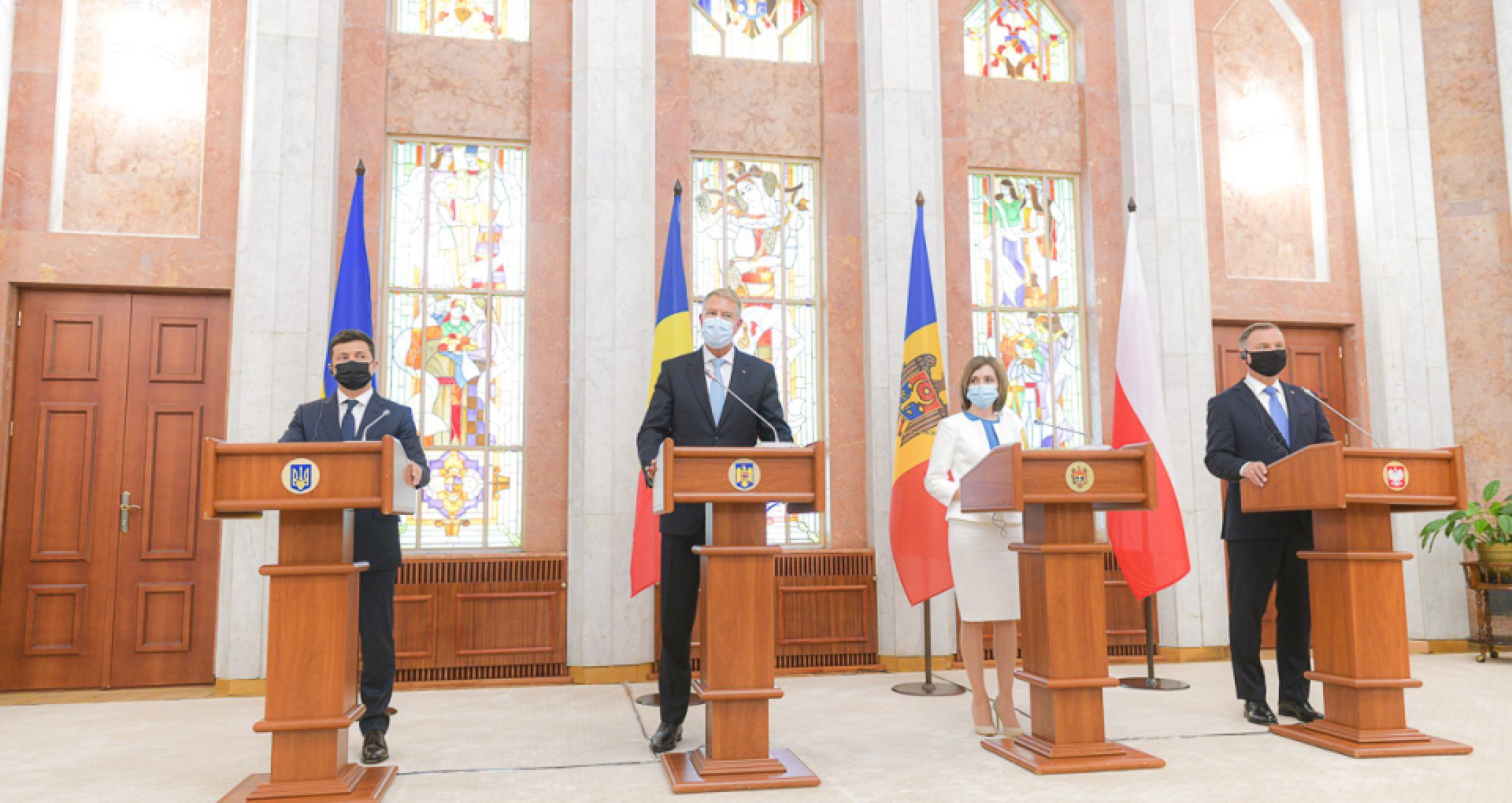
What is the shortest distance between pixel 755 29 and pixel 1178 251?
3204 millimetres

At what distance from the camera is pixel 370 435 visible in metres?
3.98

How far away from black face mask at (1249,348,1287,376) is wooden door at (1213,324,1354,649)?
291 cm

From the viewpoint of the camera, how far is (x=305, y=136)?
6.02 meters

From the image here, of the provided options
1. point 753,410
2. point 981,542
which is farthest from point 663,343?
point 981,542

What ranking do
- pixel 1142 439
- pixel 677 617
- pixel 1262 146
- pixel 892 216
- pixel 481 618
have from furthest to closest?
pixel 1262 146 → pixel 892 216 → pixel 481 618 → pixel 1142 439 → pixel 677 617

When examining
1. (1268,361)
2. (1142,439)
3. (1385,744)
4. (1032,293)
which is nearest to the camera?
(1385,744)

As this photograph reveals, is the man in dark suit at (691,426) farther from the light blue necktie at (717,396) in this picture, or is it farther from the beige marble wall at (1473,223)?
the beige marble wall at (1473,223)

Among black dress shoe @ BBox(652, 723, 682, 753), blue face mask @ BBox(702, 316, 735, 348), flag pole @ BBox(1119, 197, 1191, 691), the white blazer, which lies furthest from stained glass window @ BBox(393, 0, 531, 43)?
flag pole @ BBox(1119, 197, 1191, 691)

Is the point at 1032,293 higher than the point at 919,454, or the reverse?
the point at 1032,293

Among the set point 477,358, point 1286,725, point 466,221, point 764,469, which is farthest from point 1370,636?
point 466,221

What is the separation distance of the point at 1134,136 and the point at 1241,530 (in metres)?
3.46

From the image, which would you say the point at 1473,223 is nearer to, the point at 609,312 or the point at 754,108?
the point at 754,108

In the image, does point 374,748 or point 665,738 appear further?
point 665,738

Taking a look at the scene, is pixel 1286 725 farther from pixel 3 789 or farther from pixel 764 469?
pixel 3 789
